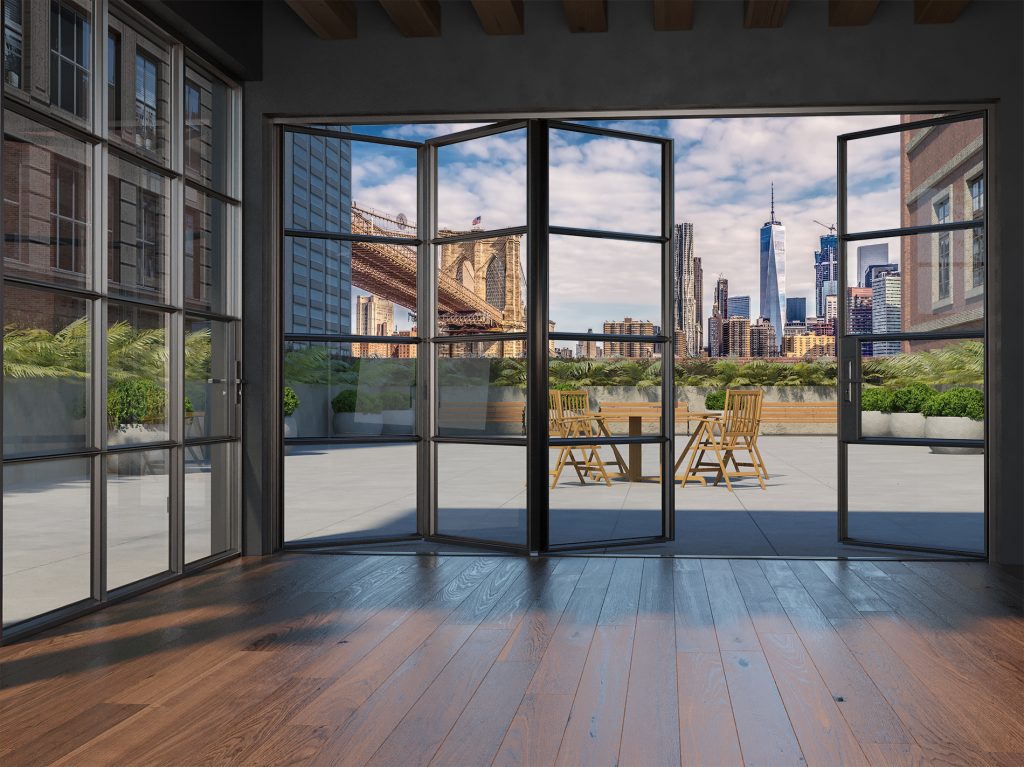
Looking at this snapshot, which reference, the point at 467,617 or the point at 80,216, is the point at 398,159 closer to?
the point at 80,216

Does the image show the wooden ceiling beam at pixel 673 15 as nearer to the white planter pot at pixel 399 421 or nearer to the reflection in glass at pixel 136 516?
the white planter pot at pixel 399 421

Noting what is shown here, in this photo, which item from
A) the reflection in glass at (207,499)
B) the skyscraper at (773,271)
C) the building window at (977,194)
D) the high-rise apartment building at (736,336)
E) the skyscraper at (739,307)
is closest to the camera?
the reflection in glass at (207,499)

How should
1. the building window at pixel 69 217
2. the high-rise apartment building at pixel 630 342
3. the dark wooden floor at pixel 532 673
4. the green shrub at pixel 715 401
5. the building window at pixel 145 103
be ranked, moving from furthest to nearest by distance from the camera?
the green shrub at pixel 715 401, the high-rise apartment building at pixel 630 342, the building window at pixel 145 103, the building window at pixel 69 217, the dark wooden floor at pixel 532 673

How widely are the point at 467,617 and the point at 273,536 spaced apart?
73.0 inches

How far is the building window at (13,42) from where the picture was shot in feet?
10.9

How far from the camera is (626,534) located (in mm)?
5301

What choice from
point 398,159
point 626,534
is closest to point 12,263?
point 398,159

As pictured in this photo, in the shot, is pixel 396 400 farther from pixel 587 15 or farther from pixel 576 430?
pixel 587 15

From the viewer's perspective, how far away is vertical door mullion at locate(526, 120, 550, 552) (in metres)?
5.12

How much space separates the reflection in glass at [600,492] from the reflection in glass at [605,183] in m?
1.21

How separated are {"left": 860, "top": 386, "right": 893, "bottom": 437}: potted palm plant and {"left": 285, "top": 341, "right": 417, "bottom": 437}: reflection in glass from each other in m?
2.43

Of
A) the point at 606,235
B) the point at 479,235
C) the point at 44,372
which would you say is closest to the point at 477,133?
the point at 479,235

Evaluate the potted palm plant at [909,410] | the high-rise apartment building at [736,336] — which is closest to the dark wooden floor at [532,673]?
the potted palm plant at [909,410]

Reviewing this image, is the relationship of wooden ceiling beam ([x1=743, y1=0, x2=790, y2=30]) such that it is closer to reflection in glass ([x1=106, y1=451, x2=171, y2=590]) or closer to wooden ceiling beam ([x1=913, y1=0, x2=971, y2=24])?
wooden ceiling beam ([x1=913, y1=0, x2=971, y2=24])
